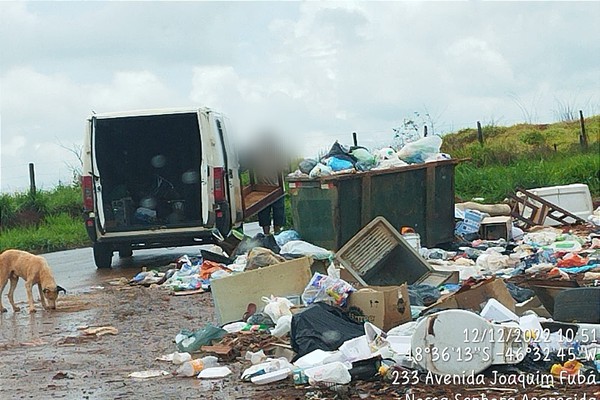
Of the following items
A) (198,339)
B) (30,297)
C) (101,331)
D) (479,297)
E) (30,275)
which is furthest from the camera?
(30,275)

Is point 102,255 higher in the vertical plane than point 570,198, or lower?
lower

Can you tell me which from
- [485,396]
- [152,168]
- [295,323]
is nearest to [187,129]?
[152,168]

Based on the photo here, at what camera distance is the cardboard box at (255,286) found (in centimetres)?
856

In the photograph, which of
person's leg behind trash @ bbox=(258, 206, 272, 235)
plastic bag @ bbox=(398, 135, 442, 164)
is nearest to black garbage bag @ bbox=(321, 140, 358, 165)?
plastic bag @ bbox=(398, 135, 442, 164)

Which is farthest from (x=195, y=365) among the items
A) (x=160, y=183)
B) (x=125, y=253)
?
(x=125, y=253)

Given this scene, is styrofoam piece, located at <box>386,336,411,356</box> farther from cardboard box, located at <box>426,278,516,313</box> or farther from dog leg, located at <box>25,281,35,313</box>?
dog leg, located at <box>25,281,35,313</box>

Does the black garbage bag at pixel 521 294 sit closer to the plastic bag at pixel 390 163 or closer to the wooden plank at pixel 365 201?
the wooden plank at pixel 365 201

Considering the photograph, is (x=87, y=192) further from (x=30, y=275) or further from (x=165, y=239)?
(x=30, y=275)

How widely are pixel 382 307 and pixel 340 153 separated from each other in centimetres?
678

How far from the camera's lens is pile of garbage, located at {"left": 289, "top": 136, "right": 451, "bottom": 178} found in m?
13.5

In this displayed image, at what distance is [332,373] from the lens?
6.04 meters

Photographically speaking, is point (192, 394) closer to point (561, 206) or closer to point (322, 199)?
point (322, 199)

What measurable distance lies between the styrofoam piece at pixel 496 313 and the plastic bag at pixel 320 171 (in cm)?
656

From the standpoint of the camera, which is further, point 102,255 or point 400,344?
point 102,255
